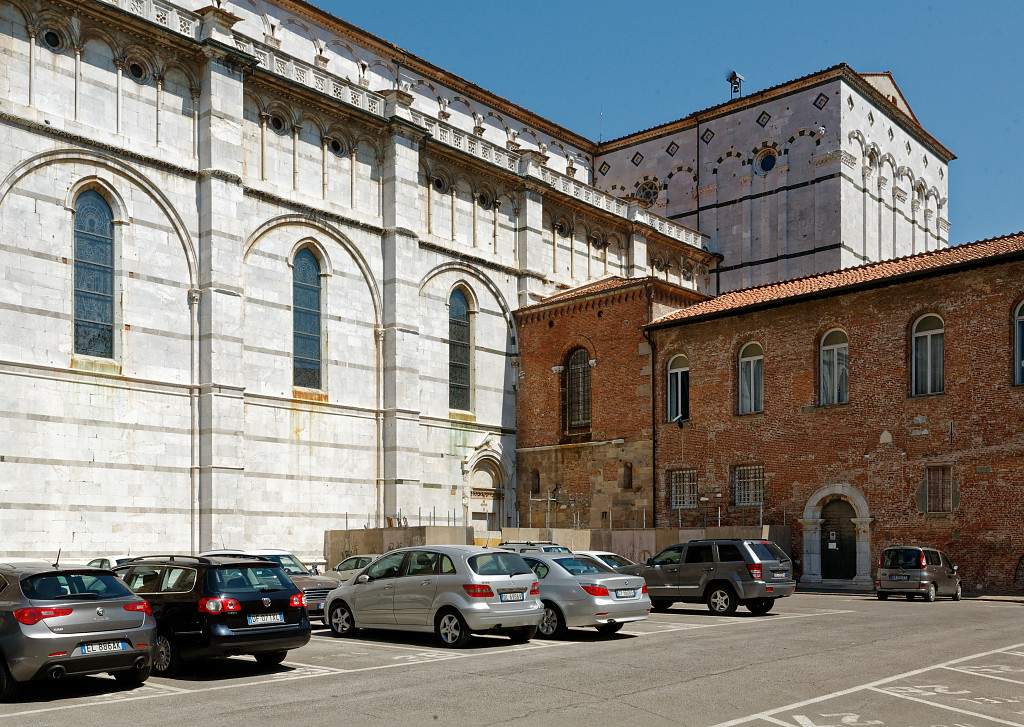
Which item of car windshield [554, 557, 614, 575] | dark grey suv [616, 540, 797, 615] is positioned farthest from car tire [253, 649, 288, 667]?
dark grey suv [616, 540, 797, 615]

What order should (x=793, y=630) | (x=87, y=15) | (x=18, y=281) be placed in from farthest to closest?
(x=87, y=15), (x=18, y=281), (x=793, y=630)

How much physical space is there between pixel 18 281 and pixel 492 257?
18.8 metres

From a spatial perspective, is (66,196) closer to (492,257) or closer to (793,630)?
(492,257)

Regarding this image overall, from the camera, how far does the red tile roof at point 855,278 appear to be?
31.1 m

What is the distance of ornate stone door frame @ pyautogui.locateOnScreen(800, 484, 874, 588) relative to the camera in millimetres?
31906

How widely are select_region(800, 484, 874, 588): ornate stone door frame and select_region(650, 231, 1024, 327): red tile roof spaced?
243 inches

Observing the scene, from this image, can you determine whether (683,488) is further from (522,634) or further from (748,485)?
(522,634)

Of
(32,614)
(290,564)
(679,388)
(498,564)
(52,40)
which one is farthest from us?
(679,388)

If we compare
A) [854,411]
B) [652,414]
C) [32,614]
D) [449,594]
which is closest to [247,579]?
[32,614]

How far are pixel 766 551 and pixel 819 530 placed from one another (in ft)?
35.0

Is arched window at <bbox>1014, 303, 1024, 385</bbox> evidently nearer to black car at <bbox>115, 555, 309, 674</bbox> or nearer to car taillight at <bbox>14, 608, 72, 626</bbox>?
black car at <bbox>115, 555, 309, 674</bbox>

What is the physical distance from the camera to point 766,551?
23.3 meters

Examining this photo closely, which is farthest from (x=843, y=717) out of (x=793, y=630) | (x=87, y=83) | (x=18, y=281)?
(x=87, y=83)

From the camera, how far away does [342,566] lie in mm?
24984
